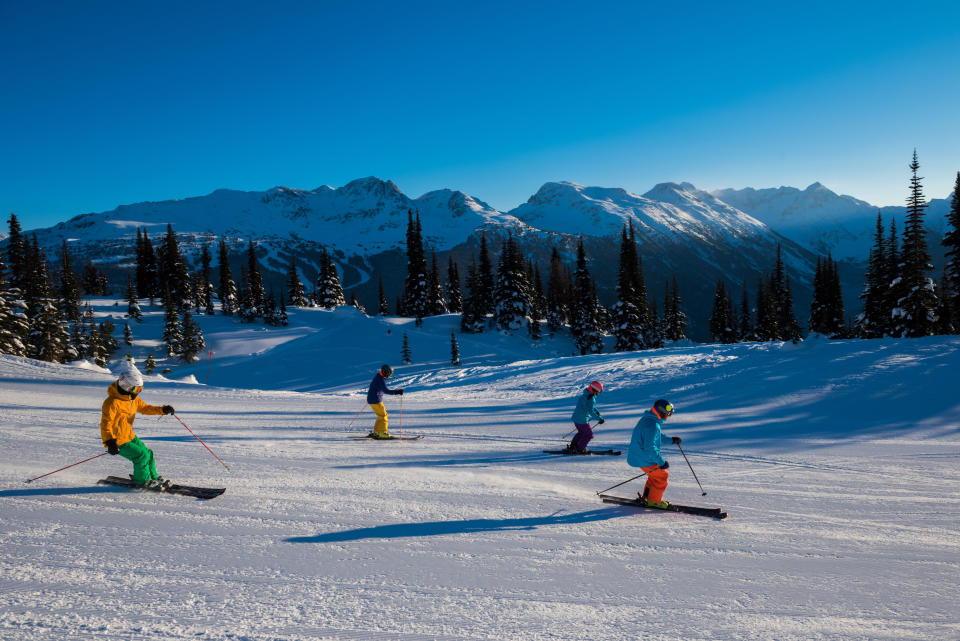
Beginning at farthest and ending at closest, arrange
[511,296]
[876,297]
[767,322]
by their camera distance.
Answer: [767,322]
[511,296]
[876,297]

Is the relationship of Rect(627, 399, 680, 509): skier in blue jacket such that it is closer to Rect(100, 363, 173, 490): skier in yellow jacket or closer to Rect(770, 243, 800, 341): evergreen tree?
Rect(100, 363, 173, 490): skier in yellow jacket

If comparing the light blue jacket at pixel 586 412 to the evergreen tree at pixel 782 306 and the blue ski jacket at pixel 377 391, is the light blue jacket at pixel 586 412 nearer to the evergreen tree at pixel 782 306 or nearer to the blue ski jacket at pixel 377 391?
the blue ski jacket at pixel 377 391

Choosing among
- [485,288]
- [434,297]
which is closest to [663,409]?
[485,288]

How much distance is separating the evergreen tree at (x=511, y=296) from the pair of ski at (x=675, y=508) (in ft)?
156

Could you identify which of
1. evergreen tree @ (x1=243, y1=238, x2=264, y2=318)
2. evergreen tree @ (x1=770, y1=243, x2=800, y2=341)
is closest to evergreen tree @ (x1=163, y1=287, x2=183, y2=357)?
evergreen tree @ (x1=243, y1=238, x2=264, y2=318)

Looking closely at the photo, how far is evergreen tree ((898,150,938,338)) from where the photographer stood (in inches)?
1166

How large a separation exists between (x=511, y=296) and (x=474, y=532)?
4904 cm

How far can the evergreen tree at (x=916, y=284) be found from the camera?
29.6 m

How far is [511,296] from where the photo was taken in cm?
5466

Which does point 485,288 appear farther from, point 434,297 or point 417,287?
point 417,287

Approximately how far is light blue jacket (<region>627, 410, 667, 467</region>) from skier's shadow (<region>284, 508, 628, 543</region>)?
0.82 meters

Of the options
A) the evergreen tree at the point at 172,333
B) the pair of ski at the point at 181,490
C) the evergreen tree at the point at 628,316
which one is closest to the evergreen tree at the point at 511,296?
the evergreen tree at the point at 628,316

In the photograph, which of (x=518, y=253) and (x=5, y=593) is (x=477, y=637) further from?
(x=518, y=253)

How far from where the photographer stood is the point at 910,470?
9.13 metres
